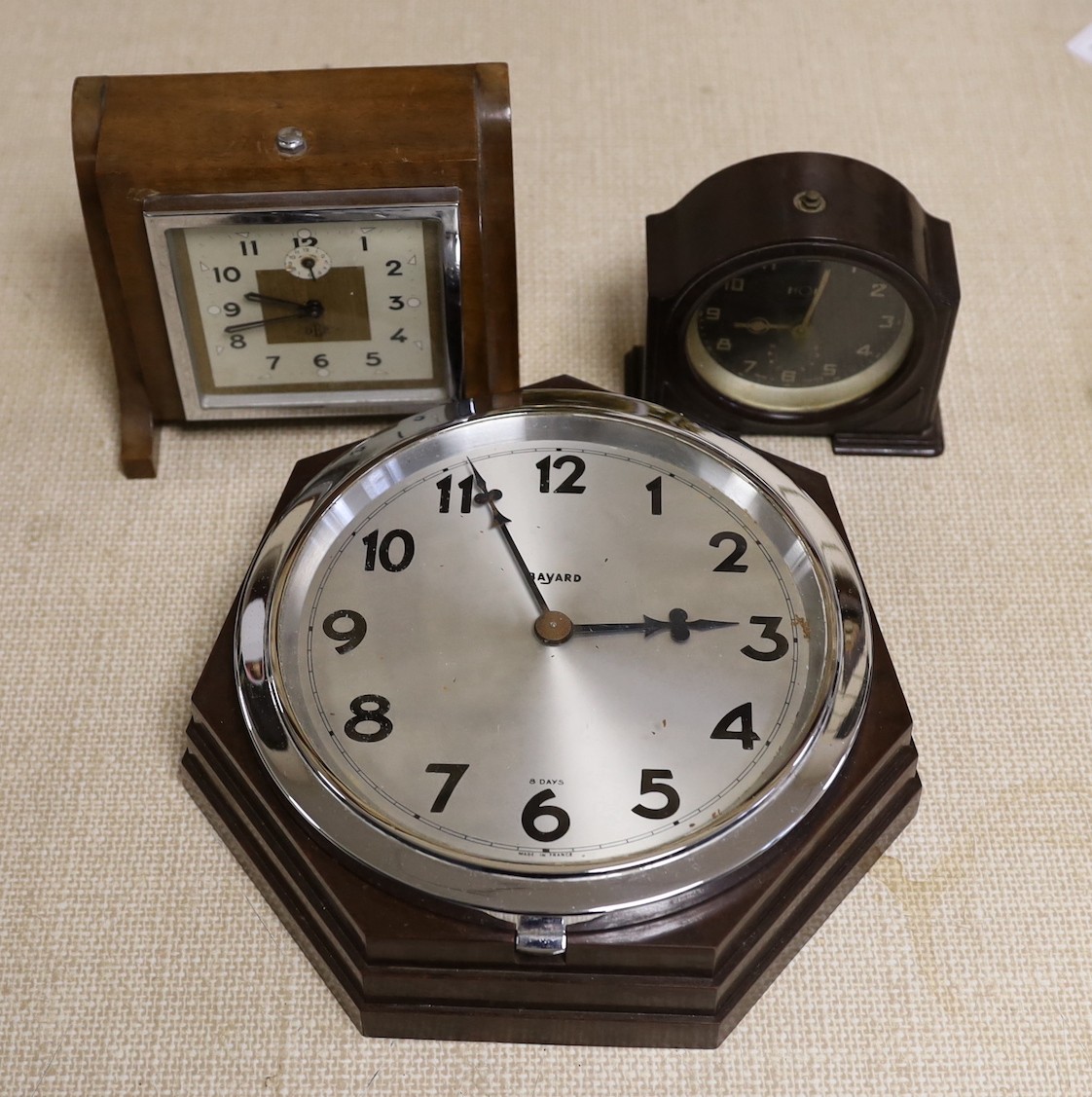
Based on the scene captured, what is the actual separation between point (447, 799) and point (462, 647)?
0.45 feet

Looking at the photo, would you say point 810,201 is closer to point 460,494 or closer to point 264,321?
point 460,494

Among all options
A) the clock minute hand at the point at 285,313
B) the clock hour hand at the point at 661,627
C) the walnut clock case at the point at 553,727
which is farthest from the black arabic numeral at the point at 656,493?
the clock minute hand at the point at 285,313

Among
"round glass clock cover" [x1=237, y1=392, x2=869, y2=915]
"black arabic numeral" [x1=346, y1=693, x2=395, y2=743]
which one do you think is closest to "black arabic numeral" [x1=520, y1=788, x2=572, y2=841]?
"round glass clock cover" [x1=237, y1=392, x2=869, y2=915]

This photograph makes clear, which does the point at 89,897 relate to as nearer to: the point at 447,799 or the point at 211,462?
the point at 447,799

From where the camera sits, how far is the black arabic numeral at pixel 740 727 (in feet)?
4.05

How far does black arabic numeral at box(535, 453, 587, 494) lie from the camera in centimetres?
138

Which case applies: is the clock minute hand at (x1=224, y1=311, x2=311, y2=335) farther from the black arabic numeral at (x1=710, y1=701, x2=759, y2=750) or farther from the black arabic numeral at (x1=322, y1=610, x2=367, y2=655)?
the black arabic numeral at (x1=710, y1=701, x2=759, y2=750)

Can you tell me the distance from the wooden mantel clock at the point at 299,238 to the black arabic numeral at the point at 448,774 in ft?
1.54

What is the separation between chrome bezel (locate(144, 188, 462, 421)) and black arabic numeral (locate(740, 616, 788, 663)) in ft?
1.45

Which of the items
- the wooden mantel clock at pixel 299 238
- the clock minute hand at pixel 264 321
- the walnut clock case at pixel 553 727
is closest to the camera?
the walnut clock case at pixel 553 727

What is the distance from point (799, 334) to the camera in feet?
4.99

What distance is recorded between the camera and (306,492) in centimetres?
137

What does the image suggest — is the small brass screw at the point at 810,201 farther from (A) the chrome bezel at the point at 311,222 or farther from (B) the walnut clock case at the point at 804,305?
(A) the chrome bezel at the point at 311,222

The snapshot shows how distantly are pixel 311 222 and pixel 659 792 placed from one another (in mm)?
618
